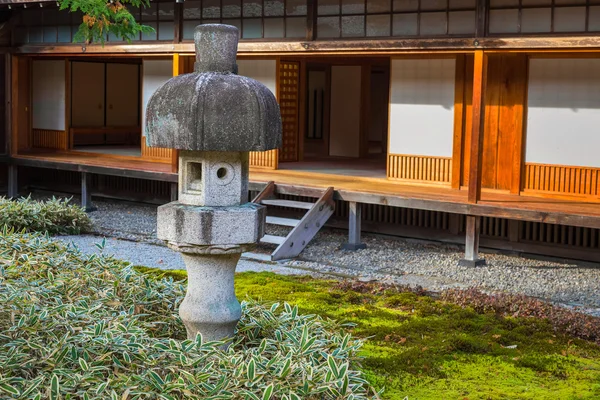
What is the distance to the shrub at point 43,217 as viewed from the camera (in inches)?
493

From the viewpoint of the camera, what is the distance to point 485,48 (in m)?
10.7

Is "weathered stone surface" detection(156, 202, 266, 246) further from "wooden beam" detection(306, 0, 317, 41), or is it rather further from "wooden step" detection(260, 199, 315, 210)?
"wooden beam" detection(306, 0, 317, 41)

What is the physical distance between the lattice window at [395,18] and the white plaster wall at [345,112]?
501 centimetres

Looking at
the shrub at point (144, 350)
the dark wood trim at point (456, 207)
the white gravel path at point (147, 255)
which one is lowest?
the white gravel path at point (147, 255)

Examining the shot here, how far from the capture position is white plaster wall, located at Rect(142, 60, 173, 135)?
53.8ft

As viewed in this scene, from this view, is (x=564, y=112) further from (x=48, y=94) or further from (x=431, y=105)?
(x=48, y=94)

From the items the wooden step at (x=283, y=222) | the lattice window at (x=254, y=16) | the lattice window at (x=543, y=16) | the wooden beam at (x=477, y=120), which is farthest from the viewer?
the lattice window at (x=254, y=16)

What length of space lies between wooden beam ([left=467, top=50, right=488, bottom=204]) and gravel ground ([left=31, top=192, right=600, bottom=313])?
1.00m

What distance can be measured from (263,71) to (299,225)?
13.9 ft

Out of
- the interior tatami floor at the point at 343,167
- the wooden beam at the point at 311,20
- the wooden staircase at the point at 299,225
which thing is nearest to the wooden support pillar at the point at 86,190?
the interior tatami floor at the point at 343,167

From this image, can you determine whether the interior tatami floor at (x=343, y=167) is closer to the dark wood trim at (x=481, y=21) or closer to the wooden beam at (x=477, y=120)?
the wooden beam at (x=477, y=120)

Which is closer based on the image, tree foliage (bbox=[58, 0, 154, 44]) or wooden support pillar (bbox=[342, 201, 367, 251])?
tree foliage (bbox=[58, 0, 154, 44])

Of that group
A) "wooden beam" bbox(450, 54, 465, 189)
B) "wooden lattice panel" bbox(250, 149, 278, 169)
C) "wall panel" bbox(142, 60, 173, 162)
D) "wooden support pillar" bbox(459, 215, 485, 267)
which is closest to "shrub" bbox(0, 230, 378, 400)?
"wooden support pillar" bbox(459, 215, 485, 267)

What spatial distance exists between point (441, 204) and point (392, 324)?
353 cm
